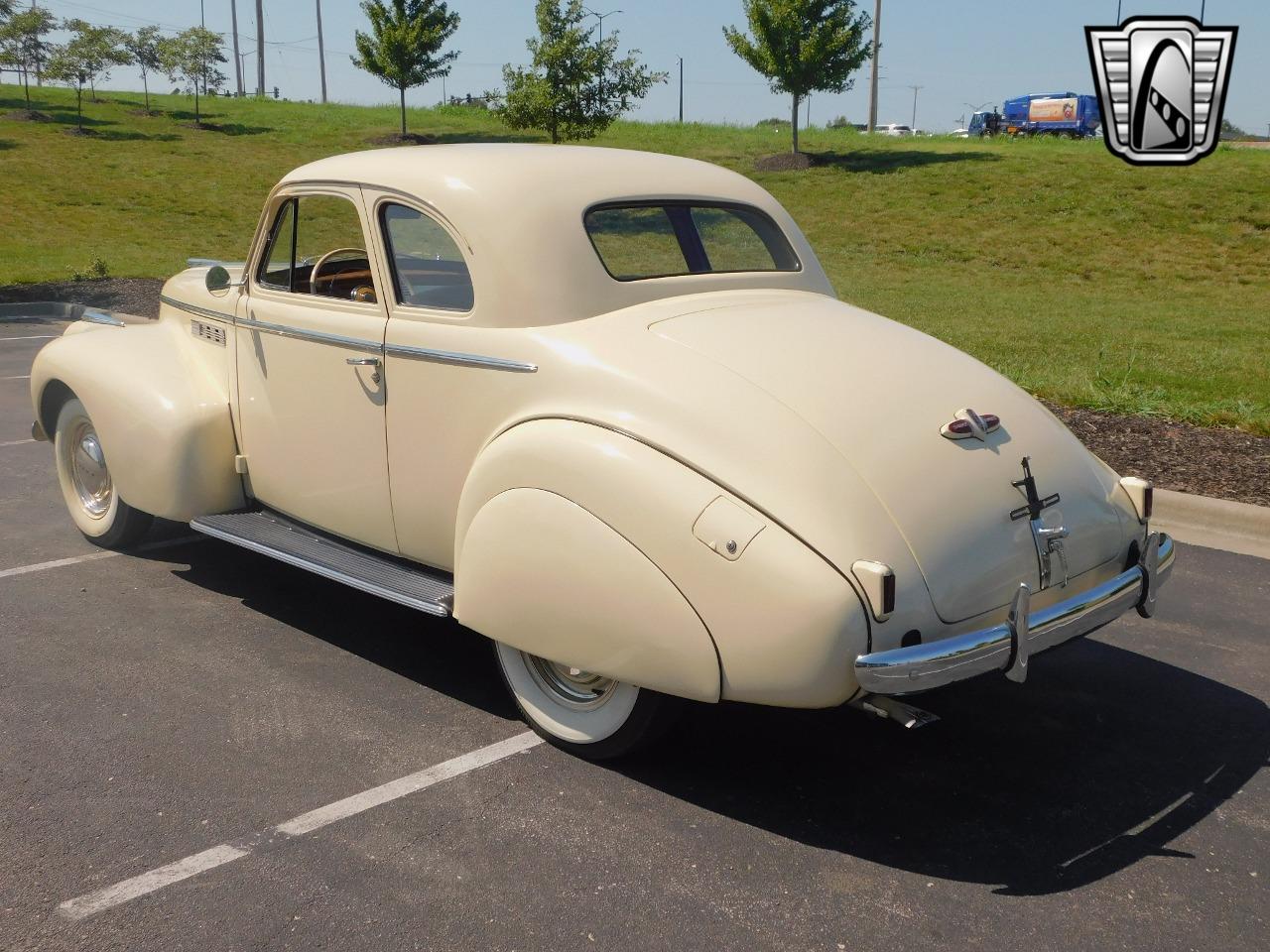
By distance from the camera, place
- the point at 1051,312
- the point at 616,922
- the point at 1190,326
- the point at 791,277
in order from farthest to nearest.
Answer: the point at 1051,312 < the point at 1190,326 < the point at 791,277 < the point at 616,922

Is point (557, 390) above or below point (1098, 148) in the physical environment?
below

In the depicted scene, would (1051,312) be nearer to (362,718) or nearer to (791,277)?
(791,277)

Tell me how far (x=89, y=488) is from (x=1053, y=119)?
178 ft

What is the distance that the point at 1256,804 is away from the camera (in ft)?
12.1

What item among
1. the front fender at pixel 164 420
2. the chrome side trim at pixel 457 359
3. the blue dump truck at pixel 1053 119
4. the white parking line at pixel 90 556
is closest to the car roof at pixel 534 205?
the chrome side trim at pixel 457 359

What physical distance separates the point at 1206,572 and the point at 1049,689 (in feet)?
5.98

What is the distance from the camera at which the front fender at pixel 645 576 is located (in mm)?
3201

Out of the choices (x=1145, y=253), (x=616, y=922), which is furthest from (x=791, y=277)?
(x=1145, y=253)

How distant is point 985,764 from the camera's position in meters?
3.93

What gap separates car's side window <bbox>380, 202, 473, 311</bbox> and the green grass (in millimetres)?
6000

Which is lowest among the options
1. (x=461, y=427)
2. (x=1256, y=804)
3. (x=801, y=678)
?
(x=1256, y=804)

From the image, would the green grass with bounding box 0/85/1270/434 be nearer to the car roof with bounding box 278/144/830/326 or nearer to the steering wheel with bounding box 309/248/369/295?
the car roof with bounding box 278/144/830/326

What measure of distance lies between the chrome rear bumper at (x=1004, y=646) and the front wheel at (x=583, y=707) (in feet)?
2.47

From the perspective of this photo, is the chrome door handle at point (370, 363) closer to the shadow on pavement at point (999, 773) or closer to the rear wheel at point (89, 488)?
the shadow on pavement at point (999, 773)
